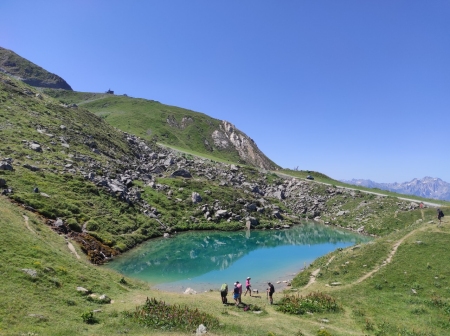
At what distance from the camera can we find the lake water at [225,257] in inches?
1732

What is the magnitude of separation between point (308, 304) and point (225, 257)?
102 ft

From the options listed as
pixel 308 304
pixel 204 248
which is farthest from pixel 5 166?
pixel 308 304

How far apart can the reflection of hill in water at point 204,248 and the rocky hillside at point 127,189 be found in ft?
11.3

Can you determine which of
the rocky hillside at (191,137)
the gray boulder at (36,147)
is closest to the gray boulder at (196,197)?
the gray boulder at (36,147)

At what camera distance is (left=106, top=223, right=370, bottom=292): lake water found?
4400 cm

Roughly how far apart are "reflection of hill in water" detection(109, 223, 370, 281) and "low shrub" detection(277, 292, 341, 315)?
21.3 meters

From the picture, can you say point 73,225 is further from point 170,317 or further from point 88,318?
point 170,317

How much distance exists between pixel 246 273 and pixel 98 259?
76.4ft

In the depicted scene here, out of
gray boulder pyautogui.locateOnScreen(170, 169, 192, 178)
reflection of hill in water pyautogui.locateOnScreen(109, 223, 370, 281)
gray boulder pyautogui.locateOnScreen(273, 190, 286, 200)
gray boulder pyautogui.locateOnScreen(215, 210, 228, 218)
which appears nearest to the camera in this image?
reflection of hill in water pyautogui.locateOnScreen(109, 223, 370, 281)

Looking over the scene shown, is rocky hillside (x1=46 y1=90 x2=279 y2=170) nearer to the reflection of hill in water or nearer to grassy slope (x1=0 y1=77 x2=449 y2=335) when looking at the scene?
the reflection of hill in water

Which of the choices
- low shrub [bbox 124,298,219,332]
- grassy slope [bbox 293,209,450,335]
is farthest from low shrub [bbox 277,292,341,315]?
low shrub [bbox 124,298,219,332]

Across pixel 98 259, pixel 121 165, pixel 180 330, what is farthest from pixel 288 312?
pixel 121 165

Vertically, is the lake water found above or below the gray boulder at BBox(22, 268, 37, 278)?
below

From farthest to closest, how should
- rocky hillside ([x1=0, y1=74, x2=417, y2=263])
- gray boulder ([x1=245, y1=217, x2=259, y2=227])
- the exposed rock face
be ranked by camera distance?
the exposed rock face < gray boulder ([x1=245, y1=217, x2=259, y2=227]) < rocky hillside ([x1=0, y1=74, x2=417, y2=263])
